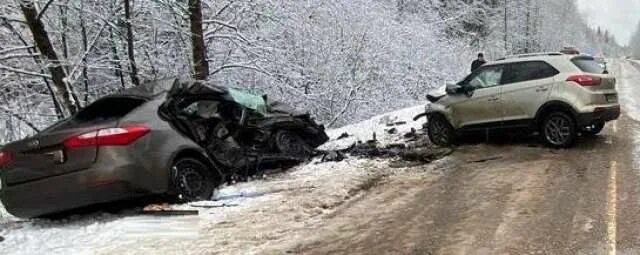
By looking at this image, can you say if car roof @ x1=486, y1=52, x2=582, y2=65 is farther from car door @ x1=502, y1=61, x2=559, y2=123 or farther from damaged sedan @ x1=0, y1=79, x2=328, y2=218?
damaged sedan @ x1=0, y1=79, x2=328, y2=218

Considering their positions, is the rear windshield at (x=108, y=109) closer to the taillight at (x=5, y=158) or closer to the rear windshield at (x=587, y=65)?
the taillight at (x=5, y=158)

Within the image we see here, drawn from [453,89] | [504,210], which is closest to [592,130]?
[453,89]

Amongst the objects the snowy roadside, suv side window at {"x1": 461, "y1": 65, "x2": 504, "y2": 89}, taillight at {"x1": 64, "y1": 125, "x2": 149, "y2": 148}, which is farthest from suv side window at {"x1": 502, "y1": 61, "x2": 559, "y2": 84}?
taillight at {"x1": 64, "y1": 125, "x2": 149, "y2": 148}

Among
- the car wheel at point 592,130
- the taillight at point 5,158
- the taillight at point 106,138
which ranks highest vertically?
the taillight at point 106,138

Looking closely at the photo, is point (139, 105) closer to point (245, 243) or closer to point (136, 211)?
point (136, 211)

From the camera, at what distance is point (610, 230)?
5762 mm

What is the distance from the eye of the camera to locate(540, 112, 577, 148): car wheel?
9.96 metres

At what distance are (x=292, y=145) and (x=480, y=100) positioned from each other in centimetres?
353

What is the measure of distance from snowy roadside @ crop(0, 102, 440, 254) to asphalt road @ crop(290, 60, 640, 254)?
0.37 m

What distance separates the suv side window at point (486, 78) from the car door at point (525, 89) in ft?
0.48

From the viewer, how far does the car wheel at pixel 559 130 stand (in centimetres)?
996

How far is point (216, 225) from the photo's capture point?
6.67 meters

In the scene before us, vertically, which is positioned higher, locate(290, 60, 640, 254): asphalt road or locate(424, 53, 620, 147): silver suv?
locate(424, 53, 620, 147): silver suv

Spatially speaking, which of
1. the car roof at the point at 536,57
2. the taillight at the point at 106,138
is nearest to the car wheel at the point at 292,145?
the taillight at the point at 106,138
